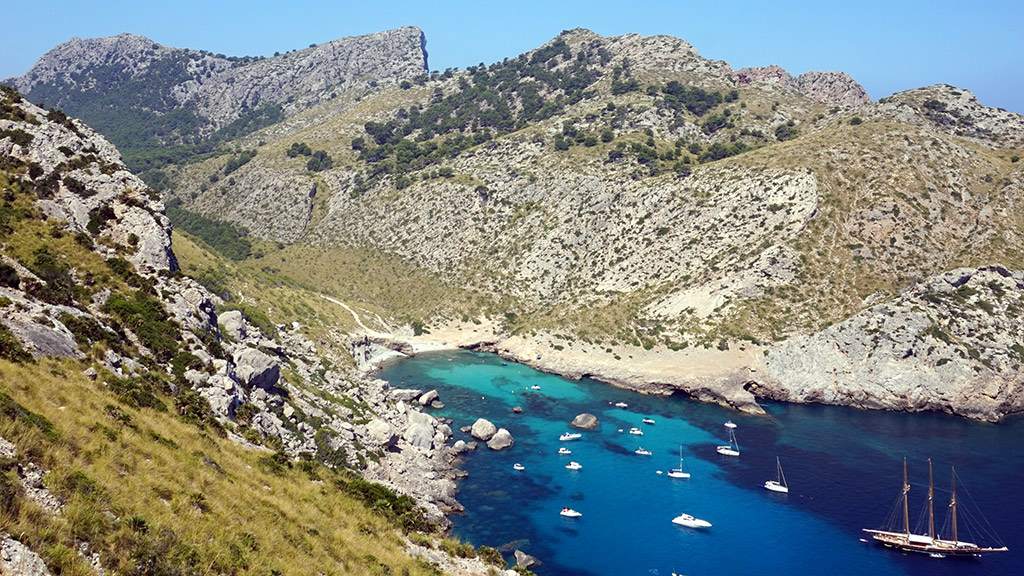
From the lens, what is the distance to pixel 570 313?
435 ft

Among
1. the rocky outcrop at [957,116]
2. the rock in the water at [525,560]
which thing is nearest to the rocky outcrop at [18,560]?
the rock in the water at [525,560]

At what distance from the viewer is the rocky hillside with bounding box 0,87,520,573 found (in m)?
20.4

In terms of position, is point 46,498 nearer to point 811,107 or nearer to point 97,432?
point 97,432

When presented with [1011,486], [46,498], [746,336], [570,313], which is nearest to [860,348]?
[746,336]

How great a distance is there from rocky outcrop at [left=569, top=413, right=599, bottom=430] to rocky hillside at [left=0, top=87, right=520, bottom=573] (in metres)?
23.2

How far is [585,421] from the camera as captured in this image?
299 ft

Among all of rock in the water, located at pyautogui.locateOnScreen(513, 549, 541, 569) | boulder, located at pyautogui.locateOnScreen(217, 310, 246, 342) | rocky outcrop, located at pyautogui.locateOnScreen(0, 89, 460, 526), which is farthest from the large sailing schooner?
boulder, located at pyautogui.locateOnScreen(217, 310, 246, 342)

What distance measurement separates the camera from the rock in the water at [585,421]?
9050 centimetres

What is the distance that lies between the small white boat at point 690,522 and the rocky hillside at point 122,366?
2503 cm

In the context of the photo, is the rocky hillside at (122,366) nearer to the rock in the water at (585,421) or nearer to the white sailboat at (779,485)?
the rock in the water at (585,421)

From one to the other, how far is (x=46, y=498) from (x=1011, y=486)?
9975 cm

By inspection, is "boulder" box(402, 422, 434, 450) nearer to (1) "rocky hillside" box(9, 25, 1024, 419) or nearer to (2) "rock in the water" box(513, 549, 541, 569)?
(2) "rock in the water" box(513, 549, 541, 569)

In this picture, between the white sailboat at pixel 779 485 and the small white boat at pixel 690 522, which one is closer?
the small white boat at pixel 690 522

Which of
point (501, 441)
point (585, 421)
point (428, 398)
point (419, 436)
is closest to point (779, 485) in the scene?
point (585, 421)
